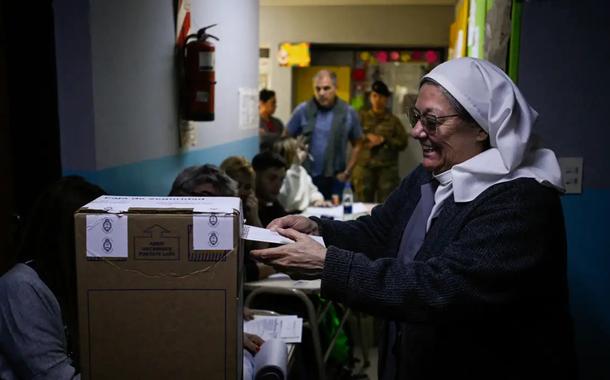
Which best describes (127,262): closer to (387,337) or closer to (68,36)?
(387,337)

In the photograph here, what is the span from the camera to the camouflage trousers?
561cm

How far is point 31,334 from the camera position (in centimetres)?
130

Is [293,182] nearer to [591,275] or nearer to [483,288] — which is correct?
[591,275]

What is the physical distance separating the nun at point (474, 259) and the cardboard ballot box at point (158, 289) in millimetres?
214

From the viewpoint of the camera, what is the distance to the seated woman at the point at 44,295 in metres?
1.30

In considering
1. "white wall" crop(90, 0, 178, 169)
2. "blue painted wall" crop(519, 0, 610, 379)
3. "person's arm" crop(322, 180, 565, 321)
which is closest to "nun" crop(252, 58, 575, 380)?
"person's arm" crop(322, 180, 565, 321)

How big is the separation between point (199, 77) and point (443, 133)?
1.63 meters

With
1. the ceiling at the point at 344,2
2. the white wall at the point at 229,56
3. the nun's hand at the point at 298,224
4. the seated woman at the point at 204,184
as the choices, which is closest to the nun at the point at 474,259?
the nun's hand at the point at 298,224

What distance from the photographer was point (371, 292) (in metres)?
1.14

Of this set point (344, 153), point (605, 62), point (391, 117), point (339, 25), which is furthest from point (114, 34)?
point (339, 25)

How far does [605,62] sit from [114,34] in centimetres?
170

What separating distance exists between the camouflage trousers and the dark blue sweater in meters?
4.33

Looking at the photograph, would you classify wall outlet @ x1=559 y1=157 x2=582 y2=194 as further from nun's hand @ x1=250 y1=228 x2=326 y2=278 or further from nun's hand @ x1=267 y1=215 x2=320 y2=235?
nun's hand @ x1=250 y1=228 x2=326 y2=278

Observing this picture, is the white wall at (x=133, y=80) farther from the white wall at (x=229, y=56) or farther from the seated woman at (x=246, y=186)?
the white wall at (x=229, y=56)
